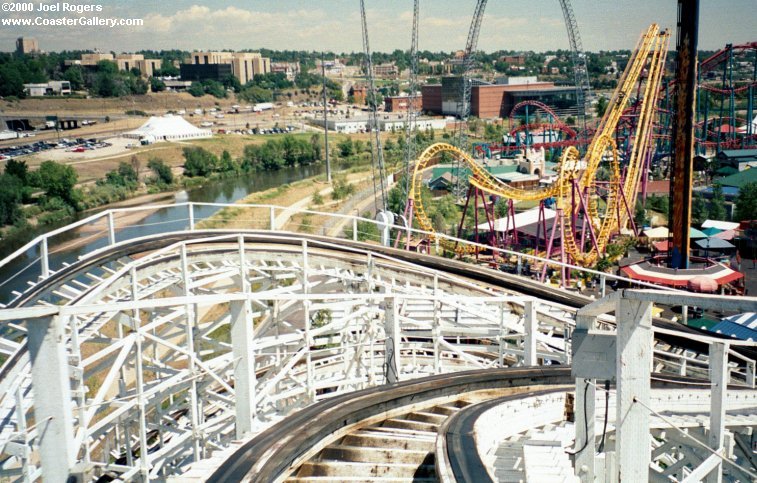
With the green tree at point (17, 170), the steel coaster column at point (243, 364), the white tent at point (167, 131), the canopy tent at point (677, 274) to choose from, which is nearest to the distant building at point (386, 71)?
the white tent at point (167, 131)

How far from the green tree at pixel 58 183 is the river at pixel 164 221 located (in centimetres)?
480

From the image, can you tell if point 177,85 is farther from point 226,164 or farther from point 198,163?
point 198,163

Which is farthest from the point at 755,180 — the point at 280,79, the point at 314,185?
the point at 280,79

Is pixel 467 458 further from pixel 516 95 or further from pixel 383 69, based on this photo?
pixel 383 69

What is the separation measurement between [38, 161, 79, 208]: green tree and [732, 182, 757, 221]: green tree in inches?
1303

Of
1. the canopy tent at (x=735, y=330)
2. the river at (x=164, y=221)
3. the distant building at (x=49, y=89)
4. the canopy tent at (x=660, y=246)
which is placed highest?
the distant building at (x=49, y=89)

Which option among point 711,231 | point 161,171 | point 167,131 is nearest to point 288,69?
point 167,131

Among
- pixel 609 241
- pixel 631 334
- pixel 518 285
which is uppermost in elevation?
pixel 631 334

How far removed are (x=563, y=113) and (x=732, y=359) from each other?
6909 cm

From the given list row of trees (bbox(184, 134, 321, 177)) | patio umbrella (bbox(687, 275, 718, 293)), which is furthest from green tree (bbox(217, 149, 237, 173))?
patio umbrella (bbox(687, 275, 718, 293))

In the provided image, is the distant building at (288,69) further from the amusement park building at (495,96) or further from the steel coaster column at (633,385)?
the steel coaster column at (633,385)

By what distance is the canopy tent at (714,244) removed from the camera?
24.5 metres

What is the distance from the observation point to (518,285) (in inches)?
459

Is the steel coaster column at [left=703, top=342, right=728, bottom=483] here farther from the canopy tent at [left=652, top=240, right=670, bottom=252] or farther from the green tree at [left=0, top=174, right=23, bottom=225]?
the green tree at [left=0, top=174, right=23, bottom=225]
